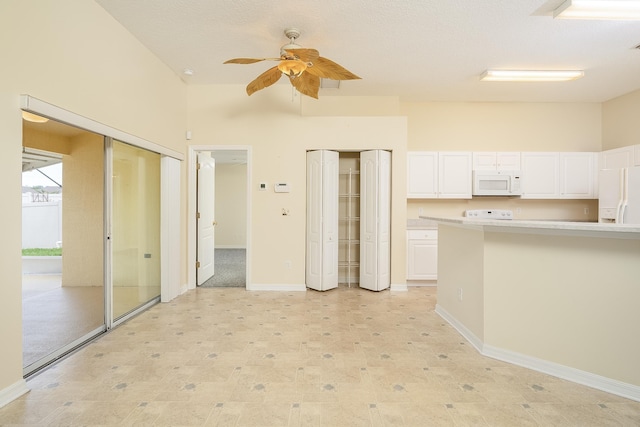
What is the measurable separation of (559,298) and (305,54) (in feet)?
9.36

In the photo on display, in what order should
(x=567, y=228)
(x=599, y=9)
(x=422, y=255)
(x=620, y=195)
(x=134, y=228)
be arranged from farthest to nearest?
(x=422, y=255), (x=620, y=195), (x=134, y=228), (x=599, y=9), (x=567, y=228)

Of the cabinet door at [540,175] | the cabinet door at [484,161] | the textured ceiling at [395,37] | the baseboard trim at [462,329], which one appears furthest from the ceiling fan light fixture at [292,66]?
the cabinet door at [540,175]

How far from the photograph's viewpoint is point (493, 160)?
5.35 meters

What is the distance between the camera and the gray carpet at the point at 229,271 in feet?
17.3

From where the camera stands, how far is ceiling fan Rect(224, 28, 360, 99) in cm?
288

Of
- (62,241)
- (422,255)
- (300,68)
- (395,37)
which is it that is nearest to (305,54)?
(300,68)

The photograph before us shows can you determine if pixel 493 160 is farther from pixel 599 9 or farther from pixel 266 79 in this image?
pixel 266 79

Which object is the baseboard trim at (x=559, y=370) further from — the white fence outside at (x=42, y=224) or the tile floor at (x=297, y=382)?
the white fence outside at (x=42, y=224)

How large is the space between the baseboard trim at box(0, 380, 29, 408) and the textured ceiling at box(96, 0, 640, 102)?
10.3 ft

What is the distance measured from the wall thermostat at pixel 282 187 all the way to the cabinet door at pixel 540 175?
3.88 metres

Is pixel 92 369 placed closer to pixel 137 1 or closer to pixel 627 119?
pixel 137 1

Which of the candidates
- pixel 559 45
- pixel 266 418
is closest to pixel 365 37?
pixel 559 45

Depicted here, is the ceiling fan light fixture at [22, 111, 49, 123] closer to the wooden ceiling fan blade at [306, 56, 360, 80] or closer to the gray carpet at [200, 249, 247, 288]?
the wooden ceiling fan blade at [306, 56, 360, 80]

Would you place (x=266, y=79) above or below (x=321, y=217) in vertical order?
above
